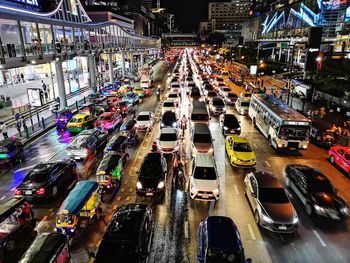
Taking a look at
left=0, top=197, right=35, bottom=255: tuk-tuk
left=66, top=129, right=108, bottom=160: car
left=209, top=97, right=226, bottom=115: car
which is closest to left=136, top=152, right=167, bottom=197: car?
left=0, top=197, right=35, bottom=255: tuk-tuk

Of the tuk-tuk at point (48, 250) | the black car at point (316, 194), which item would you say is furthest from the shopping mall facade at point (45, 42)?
the black car at point (316, 194)

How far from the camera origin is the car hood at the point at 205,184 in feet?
49.7

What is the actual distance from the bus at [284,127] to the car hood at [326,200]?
7.55 m

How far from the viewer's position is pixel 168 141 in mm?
21750

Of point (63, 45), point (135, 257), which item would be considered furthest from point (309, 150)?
point (63, 45)

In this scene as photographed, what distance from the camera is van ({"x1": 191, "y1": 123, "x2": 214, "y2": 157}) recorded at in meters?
20.5

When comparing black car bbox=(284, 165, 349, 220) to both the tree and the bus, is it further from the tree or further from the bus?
the tree

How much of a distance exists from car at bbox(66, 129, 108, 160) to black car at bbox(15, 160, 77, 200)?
9.73ft

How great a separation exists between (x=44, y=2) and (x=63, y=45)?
7.98 meters

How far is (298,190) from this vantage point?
51.8ft

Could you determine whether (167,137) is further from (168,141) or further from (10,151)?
(10,151)

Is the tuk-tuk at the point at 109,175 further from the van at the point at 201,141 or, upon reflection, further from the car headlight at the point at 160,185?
the van at the point at 201,141

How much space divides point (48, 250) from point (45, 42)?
99.7ft

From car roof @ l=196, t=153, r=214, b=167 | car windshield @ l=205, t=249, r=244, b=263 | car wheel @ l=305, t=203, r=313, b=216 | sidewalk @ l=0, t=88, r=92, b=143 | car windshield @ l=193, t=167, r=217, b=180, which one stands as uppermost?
car roof @ l=196, t=153, r=214, b=167
